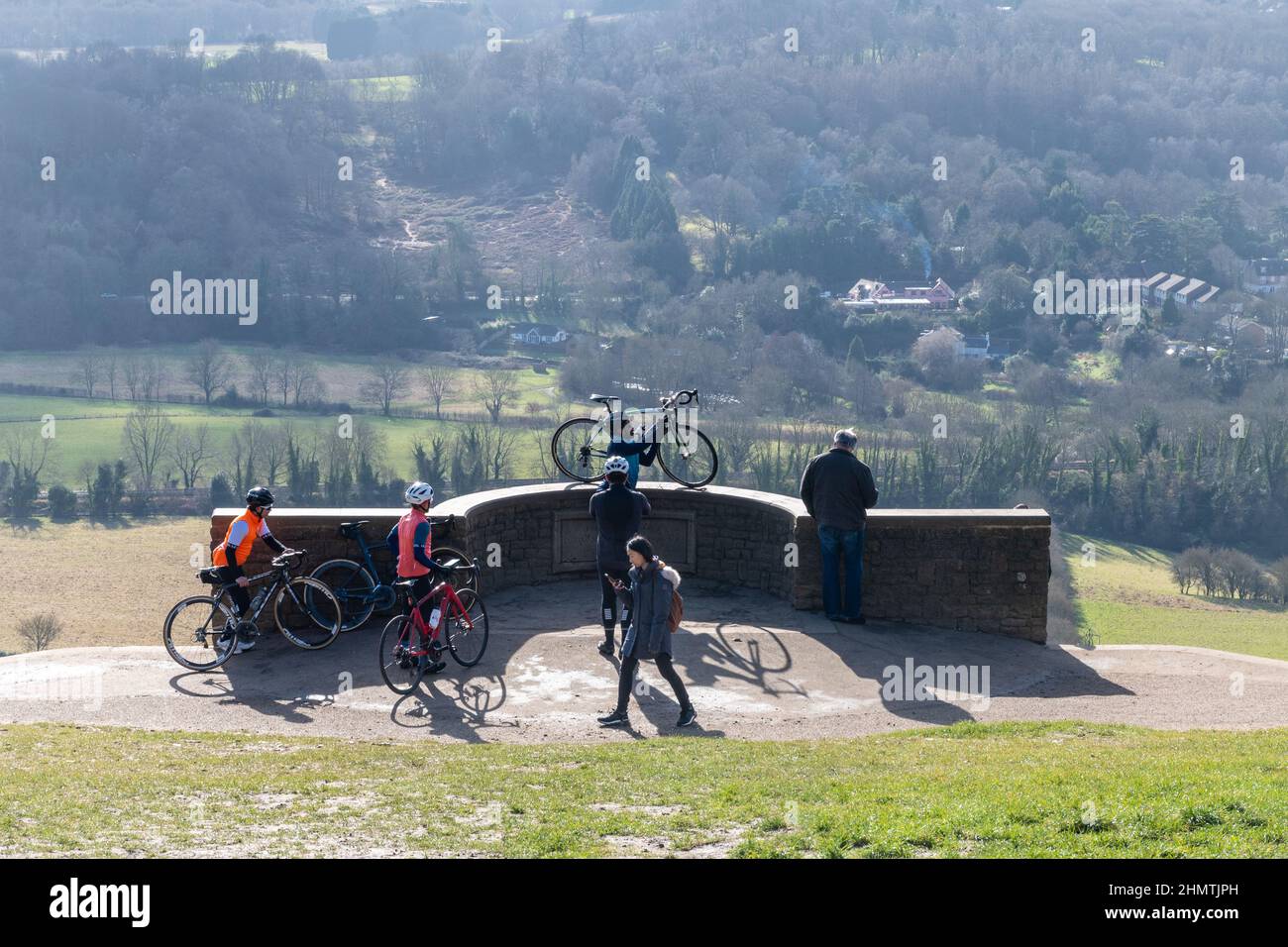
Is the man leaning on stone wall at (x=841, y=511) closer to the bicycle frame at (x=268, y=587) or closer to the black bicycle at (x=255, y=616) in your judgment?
the black bicycle at (x=255, y=616)

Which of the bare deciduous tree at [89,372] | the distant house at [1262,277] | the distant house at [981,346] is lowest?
the bare deciduous tree at [89,372]

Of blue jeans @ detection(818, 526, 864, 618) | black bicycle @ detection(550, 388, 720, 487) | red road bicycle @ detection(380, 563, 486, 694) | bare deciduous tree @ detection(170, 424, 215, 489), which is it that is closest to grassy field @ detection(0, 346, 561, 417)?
bare deciduous tree @ detection(170, 424, 215, 489)

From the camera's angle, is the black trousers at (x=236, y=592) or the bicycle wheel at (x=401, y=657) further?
the black trousers at (x=236, y=592)

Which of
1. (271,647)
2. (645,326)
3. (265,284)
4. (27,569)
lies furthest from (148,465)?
(271,647)

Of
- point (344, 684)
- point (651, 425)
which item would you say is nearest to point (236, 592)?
point (344, 684)

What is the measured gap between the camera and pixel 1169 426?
5428 inches

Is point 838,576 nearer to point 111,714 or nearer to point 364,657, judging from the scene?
point 364,657

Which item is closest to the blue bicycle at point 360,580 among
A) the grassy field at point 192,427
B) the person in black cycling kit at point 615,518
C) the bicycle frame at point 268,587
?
the bicycle frame at point 268,587

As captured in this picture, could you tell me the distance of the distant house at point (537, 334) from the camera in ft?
573

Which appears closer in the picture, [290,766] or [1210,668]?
[290,766]

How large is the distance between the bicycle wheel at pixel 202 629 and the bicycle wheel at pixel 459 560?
6.08 feet

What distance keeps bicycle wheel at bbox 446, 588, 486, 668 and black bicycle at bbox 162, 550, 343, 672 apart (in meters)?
1.06

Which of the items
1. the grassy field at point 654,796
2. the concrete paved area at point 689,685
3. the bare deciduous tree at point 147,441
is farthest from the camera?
the bare deciduous tree at point 147,441
